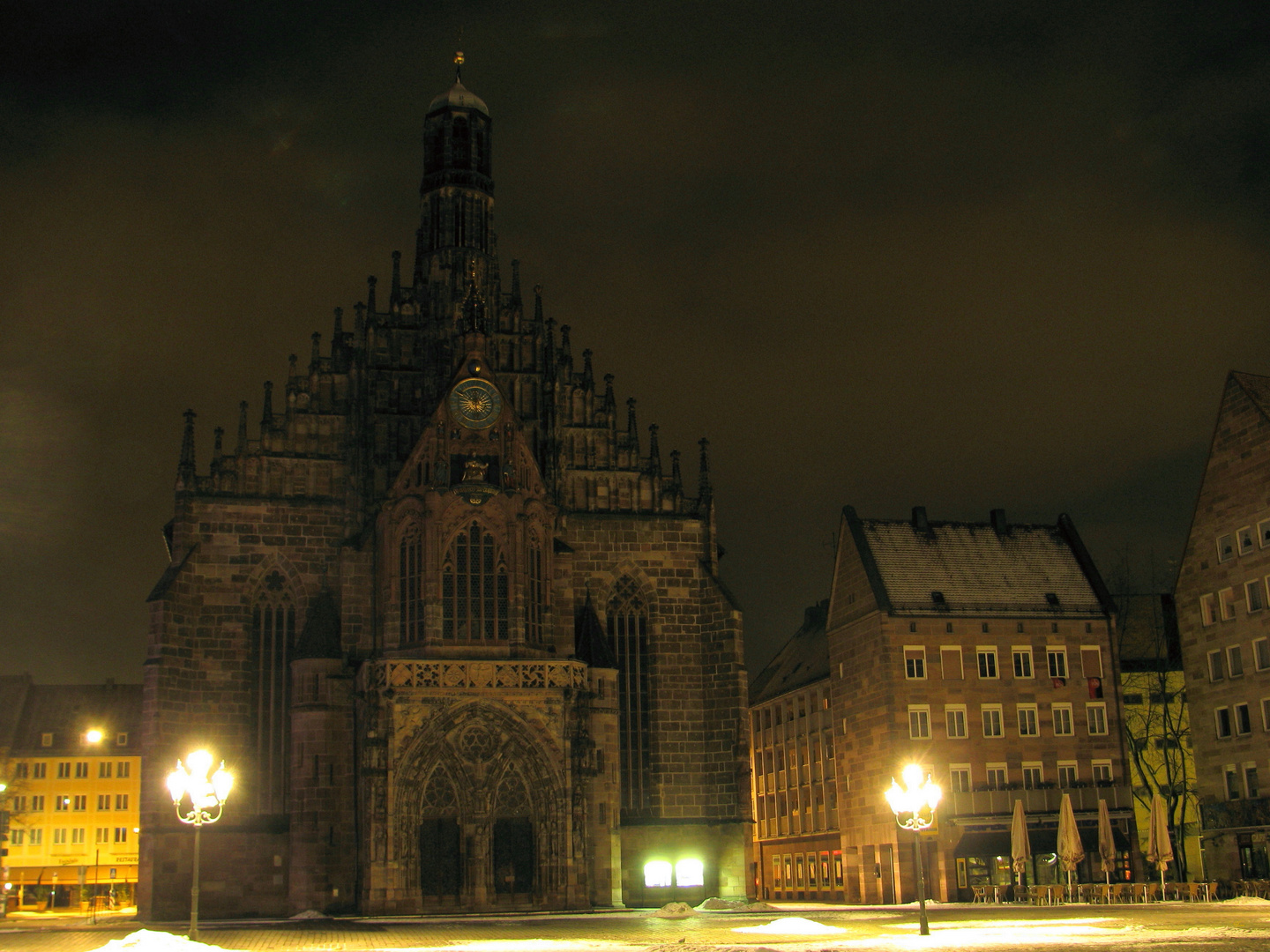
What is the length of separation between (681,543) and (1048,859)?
19997 mm

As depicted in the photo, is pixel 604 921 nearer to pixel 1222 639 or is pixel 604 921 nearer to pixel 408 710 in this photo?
pixel 408 710

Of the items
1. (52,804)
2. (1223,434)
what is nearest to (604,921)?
(1223,434)

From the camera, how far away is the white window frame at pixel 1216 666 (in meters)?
59.3

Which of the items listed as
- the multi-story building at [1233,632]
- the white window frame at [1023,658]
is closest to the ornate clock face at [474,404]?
the white window frame at [1023,658]

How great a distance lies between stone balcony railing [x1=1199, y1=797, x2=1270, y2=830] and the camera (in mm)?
55281

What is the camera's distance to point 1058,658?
6444cm

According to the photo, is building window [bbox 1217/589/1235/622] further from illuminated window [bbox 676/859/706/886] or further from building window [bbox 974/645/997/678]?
illuminated window [bbox 676/859/706/886]

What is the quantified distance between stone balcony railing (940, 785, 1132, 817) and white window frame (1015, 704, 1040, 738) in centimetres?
245

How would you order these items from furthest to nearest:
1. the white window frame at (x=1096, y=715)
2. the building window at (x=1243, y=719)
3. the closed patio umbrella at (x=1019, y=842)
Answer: the white window frame at (x=1096, y=715)
the building window at (x=1243, y=719)
the closed patio umbrella at (x=1019, y=842)

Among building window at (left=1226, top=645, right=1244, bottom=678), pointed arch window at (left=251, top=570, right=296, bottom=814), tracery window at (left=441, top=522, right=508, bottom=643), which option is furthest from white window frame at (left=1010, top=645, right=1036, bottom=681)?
pointed arch window at (left=251, top=570, right=296, bottom=814)

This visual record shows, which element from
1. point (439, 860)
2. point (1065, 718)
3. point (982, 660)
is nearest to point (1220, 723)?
point (1065, 718)

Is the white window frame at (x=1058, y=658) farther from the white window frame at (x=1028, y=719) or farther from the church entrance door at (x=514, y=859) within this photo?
the church entrance door at (x=514, y=859)

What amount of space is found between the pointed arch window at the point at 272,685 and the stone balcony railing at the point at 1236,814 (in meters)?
36.2

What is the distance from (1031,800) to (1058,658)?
6.62 m
